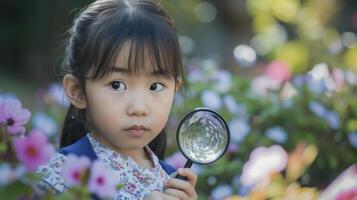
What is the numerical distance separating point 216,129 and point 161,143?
21.7 inches

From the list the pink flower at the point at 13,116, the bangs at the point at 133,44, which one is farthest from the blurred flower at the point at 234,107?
the pink flower at the point at 13,116

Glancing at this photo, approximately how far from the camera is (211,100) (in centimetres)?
404

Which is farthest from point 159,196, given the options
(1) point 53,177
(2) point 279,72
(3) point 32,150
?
(2) point 279,72

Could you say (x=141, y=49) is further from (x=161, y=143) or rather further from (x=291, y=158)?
(x=291, y=158)

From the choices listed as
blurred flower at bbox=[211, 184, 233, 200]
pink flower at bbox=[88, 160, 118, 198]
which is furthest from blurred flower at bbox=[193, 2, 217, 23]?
pink flower at bbox=[88, 160, 118, 198]

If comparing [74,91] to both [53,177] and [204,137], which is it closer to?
[53,177]

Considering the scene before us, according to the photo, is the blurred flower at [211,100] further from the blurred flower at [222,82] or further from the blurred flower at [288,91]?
the blurred flower at [288,91]

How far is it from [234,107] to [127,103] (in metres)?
1.88

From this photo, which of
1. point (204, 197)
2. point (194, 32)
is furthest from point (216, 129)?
point (194, 32)

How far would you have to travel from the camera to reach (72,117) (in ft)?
8.65

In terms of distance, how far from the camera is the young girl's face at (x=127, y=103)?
7.47ft

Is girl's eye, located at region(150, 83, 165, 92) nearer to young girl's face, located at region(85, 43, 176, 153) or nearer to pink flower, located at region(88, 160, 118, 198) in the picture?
young girl's face, located at region(85, 43, 176, 153)

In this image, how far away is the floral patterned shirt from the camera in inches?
87.7

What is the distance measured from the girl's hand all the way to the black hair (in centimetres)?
31
